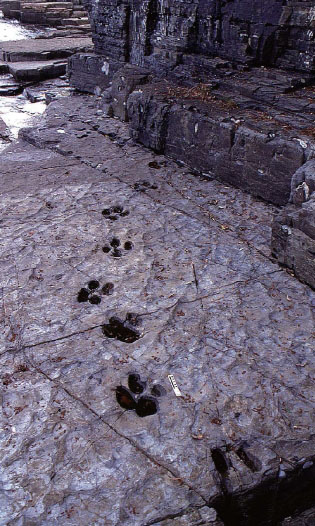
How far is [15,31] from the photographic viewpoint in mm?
13984

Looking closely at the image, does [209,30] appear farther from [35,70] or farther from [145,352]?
[145,352]

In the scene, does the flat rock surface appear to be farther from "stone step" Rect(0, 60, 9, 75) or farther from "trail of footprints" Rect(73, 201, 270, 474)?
"stone step" Rect(0, 60, 9, 75)

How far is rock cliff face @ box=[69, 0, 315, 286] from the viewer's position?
4.43 metres

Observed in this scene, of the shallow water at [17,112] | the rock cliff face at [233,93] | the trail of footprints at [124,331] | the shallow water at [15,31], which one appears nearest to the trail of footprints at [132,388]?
the trail of footprints at [124,331]

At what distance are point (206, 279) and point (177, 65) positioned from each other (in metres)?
4.01

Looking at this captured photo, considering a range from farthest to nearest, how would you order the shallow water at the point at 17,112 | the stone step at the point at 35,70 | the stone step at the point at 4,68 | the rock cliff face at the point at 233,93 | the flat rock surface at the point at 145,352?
the stone step at the point at 4,68, the stone step at the point at 35,70, the shallow water at the point at 17,112, the rock cliff face at the point at 233,93, the flat rock surface at the point at 145,352

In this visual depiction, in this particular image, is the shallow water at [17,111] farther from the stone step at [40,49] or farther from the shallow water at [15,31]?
the shallow water at [15,31]

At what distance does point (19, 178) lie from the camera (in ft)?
16.9

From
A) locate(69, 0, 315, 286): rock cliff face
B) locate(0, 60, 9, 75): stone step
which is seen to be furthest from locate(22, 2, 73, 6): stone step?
locate(69, 0, 315, 286): rock cliff face

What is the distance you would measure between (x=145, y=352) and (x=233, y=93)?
3.71m

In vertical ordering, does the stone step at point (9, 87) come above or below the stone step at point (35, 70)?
below

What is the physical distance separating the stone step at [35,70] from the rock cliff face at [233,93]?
2.48 meters

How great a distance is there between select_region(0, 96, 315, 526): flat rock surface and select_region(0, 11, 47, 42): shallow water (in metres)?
9.97

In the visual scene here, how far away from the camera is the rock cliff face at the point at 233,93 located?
174 inches
